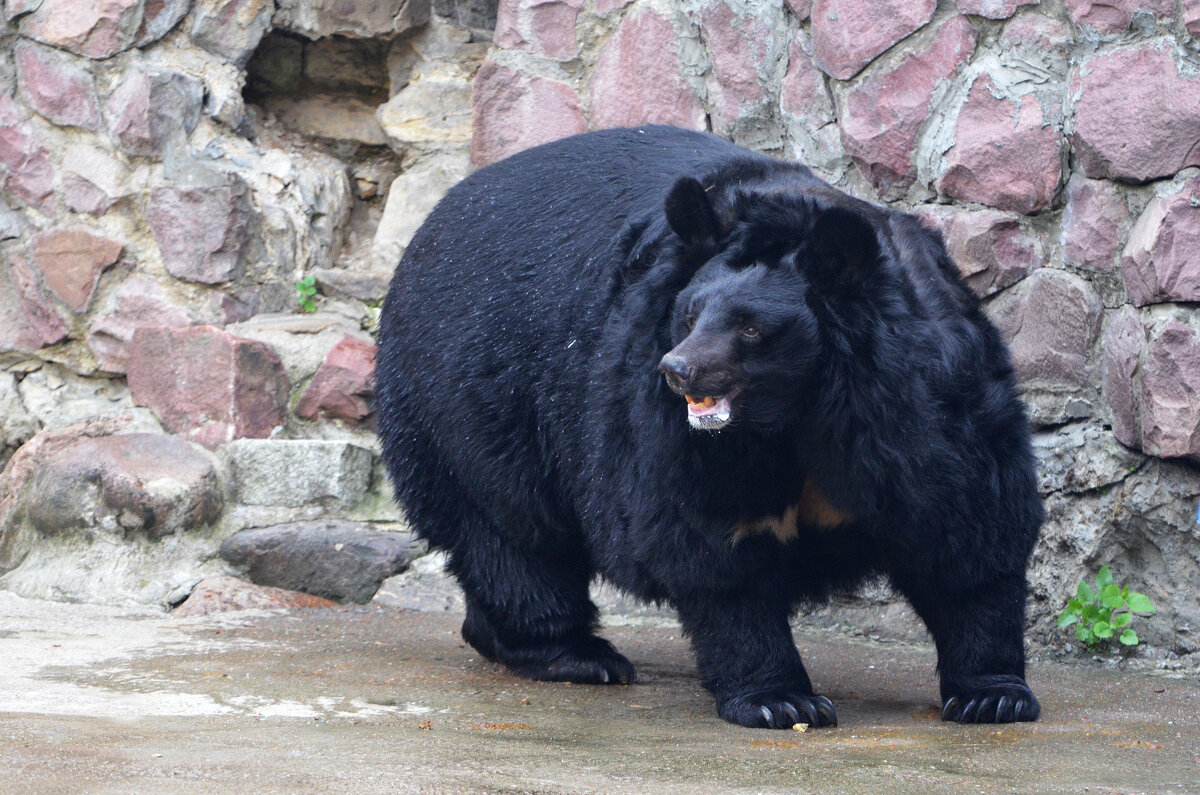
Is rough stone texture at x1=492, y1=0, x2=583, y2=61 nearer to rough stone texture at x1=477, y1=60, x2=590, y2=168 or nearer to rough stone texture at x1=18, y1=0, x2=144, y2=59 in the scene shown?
rough stone texture at x1=477, y1=60, x2=590, y2=168

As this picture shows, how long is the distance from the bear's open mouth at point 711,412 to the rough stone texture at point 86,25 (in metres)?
3.26

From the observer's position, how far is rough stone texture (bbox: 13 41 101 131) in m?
5.09

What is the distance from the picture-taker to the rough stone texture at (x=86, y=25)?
A: 505 cm

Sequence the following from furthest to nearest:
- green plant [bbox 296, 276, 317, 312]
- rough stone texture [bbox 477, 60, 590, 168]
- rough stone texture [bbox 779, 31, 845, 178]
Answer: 1. green plant [bbox 296, 276, 317, 312]
2. rough stone texture [bbox 477, 60, 590, 168]
3. rough stone texture [bbox 779, 31, 845, 178]

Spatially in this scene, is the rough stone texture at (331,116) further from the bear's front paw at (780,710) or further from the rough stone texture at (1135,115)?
the bear's front paw at (780,710)

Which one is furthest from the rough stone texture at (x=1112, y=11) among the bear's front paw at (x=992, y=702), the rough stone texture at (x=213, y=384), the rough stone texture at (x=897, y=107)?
the rough stone texture at (x=213, y=384)

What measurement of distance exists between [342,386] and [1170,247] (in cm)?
278

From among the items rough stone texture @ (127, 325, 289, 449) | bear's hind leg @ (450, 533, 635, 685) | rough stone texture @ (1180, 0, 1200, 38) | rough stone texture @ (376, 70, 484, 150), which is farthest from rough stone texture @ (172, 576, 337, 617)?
rough stone texture @ (1180, 0, 1200, 38)

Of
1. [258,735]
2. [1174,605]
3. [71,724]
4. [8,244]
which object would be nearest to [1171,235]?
[1174,605]

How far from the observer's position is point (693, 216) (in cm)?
289

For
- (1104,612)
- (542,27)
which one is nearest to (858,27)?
(542,27)

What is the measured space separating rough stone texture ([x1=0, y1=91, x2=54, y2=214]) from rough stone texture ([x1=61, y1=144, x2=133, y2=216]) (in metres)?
0.07

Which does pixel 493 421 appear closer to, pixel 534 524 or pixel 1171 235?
pixel 534 524

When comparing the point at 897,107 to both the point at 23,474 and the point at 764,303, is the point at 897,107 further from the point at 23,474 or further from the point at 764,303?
the point at 23,474
